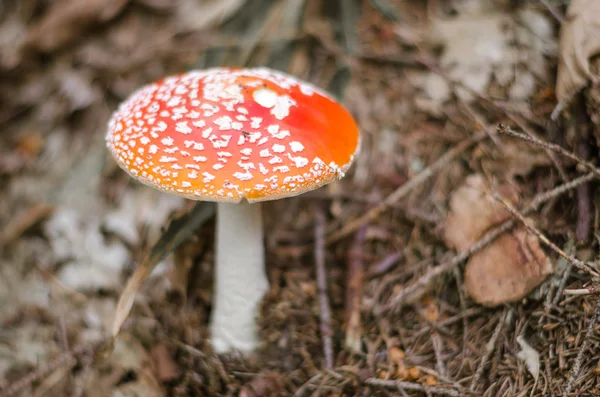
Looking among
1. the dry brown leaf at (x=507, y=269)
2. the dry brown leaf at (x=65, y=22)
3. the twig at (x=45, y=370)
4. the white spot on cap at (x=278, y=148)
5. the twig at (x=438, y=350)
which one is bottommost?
the twig at (x=45, y=370)

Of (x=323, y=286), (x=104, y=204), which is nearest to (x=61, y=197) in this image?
(x=104, y=204)

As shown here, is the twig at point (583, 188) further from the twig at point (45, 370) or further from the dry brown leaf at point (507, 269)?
the twig at point (45, 370)

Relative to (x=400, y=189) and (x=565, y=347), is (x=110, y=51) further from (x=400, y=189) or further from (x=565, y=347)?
(x=565, y=347)

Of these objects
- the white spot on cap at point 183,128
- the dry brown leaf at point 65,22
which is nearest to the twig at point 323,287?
the white spot on cap at point 183,128

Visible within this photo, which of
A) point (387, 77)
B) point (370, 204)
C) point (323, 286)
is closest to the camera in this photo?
point (323, 286)

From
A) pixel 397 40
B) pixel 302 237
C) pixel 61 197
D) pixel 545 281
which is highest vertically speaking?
pixel 397 40

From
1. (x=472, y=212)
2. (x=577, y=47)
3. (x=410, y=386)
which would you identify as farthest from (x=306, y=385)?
(x=577, y=47)

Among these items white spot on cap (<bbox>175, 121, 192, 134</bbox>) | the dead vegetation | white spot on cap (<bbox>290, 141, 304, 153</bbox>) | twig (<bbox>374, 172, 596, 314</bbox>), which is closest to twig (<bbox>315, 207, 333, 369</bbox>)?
the dead vegetation
